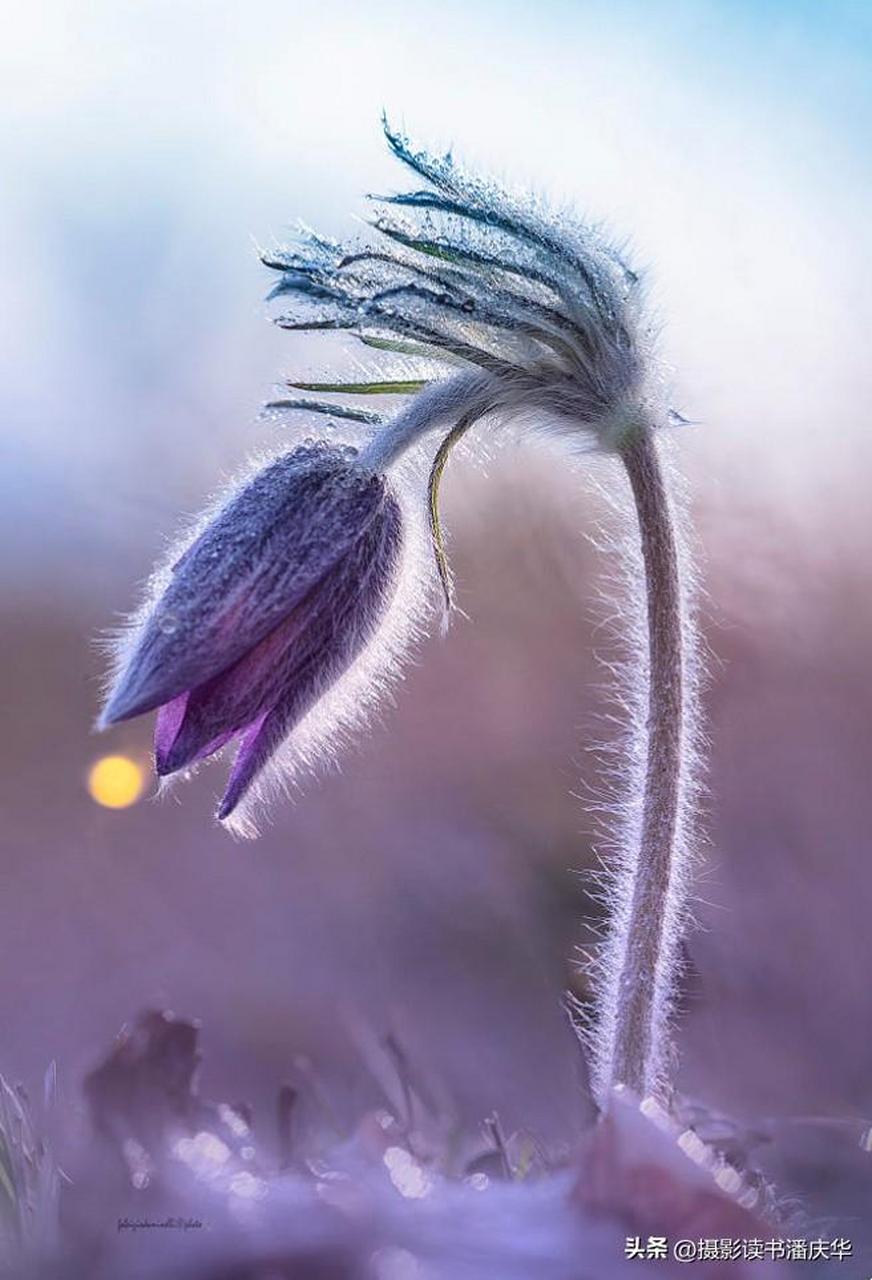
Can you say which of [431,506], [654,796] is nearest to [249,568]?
[431,506]

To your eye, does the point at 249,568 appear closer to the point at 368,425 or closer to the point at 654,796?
the point at 368,425

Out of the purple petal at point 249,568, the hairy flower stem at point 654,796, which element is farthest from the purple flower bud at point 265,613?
the hairy flower stem at point 654,796

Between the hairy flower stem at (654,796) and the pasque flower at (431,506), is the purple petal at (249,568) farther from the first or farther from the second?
the hairy flower stem at (654,796)

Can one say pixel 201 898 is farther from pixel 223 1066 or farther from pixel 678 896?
pixel 678 896

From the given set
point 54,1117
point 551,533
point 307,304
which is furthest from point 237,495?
point 551,533

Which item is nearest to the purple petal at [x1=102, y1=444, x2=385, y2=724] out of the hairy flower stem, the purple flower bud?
the purple flower bud

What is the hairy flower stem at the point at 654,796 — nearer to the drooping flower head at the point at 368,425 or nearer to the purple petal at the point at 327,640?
the drooping flower head at the point at 368,425
